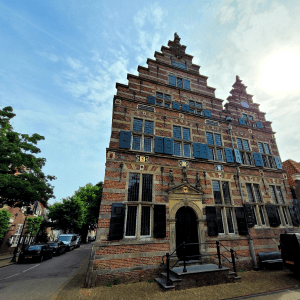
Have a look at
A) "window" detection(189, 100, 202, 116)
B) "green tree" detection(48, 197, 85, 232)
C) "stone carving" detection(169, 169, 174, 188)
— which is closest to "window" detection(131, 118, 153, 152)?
"stone carving" detection(169, 169, 174, 188)

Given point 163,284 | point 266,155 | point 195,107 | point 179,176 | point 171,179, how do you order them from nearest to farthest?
point 163,284
point 171,179
point 179,176
point 195,107
point 266,155

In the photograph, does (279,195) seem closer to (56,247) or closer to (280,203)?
(280,203)

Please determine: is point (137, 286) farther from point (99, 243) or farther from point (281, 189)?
point (281, 189)

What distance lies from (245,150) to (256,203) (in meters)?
4.21

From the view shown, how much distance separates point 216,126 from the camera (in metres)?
12.9

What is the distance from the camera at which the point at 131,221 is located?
844 centimetres

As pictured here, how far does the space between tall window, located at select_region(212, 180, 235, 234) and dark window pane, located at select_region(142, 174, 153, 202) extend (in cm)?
454

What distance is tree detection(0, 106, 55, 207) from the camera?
11.1 m

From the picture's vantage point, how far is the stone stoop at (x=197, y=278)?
6320 mm

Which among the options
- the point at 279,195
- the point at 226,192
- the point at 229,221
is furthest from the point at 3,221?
the point at 279,195

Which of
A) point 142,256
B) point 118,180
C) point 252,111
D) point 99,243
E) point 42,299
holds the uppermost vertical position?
point 252,111

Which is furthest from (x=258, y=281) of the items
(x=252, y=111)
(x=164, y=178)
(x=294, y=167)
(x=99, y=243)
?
(x=252, y=111)

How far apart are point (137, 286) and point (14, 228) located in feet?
79.5

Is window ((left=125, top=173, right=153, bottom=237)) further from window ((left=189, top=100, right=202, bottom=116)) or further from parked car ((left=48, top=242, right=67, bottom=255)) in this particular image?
parked car ((left=48, top=242, right=67, bottom=255))
